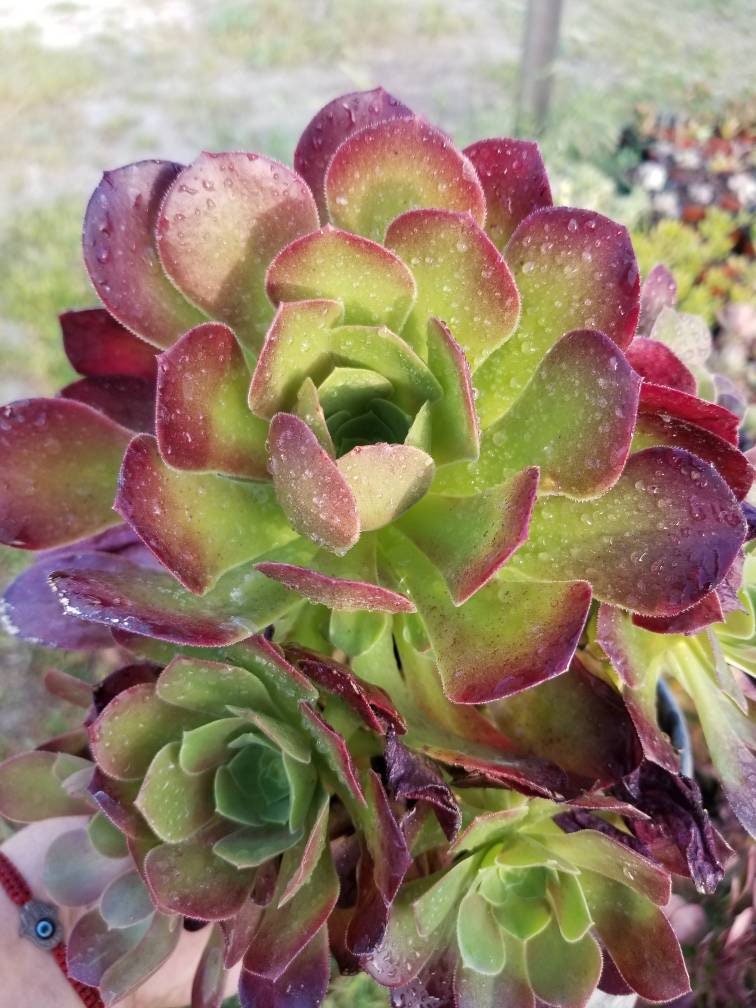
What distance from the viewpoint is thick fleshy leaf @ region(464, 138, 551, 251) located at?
538 mm

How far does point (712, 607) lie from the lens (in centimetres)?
48

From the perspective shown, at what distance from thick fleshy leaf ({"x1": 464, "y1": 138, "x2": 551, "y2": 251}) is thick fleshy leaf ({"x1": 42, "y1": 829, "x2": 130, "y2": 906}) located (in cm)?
49

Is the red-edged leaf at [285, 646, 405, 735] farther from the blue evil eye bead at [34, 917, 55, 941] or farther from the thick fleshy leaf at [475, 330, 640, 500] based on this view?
the blue evil eye bead at [34, 917, 55, 941]

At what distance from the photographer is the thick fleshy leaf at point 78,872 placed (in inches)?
24.7

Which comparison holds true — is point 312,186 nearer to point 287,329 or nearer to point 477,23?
point 287,329

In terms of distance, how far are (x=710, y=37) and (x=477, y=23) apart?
108 centimetres

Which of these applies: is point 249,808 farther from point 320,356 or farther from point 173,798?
point 320,356

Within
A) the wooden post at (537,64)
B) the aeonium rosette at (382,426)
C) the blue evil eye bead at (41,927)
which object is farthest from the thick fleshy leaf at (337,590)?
the wooden post at (537,64)

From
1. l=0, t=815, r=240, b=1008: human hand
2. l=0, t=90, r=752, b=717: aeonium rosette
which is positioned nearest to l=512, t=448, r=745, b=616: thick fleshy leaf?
l=0, t=90, r=752, b=717: aeonium rosette

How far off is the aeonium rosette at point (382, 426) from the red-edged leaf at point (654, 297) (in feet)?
0.56

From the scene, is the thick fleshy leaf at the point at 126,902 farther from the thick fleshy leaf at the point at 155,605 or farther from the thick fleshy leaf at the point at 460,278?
A: the thick fleshy leaf at the point at 460,278

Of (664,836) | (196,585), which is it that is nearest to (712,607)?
(664,836)

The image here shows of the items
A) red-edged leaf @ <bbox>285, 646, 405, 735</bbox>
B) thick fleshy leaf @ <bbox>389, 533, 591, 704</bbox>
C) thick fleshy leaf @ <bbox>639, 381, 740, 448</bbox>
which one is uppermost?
thick fleshy leaf @ <bbox>639, 381, 740, 448</bbox>

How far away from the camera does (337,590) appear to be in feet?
1.39
